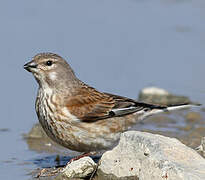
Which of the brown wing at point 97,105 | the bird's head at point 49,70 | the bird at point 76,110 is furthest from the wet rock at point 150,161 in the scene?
the bird's head at point 49,70

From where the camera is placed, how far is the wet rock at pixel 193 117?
391 inches

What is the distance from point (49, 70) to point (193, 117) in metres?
2.78

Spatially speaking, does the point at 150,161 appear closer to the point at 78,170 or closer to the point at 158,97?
the point at 78,170

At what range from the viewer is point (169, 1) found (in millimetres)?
14789

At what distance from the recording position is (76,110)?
7.96m

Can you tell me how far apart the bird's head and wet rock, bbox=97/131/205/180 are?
5.13ft

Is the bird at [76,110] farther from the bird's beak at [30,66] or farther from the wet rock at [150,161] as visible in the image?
the wet rock at [150,161]

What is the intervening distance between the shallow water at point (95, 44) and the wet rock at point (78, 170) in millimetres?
1321

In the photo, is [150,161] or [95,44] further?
[95,44]

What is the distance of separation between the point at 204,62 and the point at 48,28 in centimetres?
306

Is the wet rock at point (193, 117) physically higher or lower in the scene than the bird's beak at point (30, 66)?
lower

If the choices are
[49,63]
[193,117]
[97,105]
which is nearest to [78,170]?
[97,105]

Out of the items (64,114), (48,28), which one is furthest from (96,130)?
(48,28)

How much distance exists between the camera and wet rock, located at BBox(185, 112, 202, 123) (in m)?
9.92
